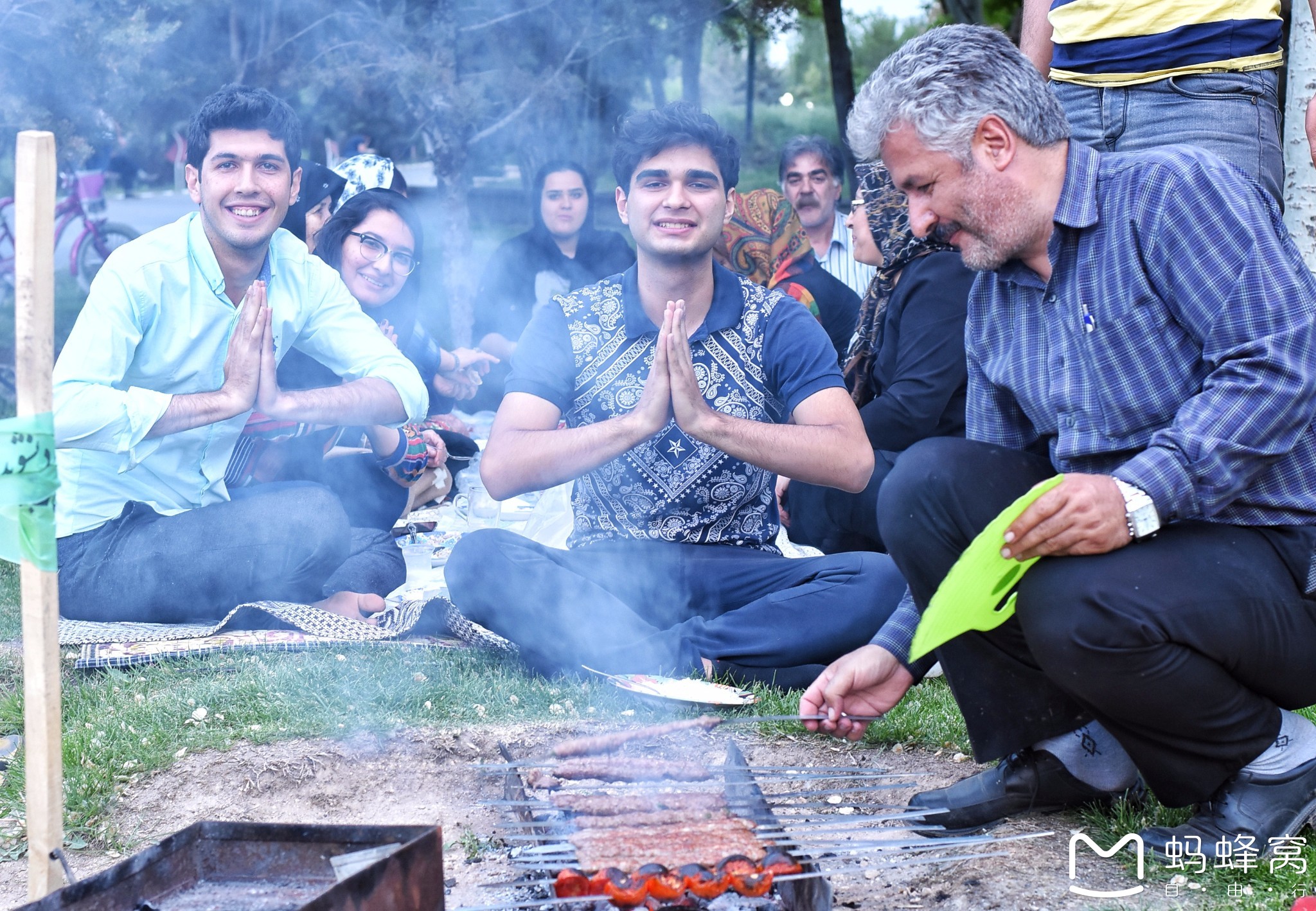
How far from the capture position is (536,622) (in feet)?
11.7

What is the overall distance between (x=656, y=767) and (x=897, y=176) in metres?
1.45

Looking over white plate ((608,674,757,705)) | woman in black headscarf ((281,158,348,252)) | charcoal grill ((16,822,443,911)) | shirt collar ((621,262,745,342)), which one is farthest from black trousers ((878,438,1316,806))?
woman in black headscarf ((281,158,348,252))

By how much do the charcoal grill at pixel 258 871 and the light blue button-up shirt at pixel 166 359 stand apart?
6.25 feet

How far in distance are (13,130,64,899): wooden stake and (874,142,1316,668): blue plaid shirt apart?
6.23 feet

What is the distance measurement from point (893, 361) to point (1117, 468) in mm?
2158

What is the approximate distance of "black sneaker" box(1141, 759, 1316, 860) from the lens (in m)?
2.33

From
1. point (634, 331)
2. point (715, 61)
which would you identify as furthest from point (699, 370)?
point (715, 61)

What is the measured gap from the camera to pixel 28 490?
1772 mm

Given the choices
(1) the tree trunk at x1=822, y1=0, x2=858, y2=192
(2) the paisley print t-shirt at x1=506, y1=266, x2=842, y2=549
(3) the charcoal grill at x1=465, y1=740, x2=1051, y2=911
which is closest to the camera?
(3) the charcoal grill at x1=465, y1=740, x2=1051, y2=911

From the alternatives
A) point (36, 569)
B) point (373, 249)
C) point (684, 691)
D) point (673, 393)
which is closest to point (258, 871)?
point (36, 569)

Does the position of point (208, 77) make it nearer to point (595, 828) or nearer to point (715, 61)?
point (595, 828)

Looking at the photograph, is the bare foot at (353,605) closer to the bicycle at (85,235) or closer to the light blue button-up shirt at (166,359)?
the light blue button-up shirt at (166,359)

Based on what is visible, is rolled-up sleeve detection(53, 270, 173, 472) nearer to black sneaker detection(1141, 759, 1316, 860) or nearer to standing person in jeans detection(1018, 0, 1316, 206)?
standing person in jeans detection(1018, 0, 1316, 206)

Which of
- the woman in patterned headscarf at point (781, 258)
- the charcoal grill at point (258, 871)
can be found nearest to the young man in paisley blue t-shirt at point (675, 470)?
the charcoal grill at point (258, 871)
